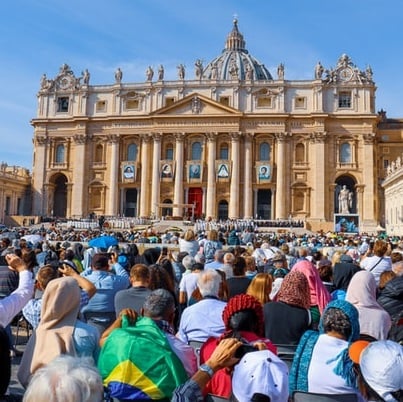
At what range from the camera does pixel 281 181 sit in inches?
2235

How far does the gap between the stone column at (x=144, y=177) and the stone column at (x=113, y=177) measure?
126 inches

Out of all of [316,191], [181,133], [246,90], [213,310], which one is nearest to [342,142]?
[316,191]

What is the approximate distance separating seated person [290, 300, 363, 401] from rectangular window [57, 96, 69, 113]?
63.5 meters

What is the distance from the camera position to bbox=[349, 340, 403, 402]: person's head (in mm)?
2697

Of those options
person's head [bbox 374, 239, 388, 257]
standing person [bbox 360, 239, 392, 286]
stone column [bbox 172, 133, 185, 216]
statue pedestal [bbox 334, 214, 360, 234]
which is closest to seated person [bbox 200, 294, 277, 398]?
standing person [bbox 360, 239, 392, 286]

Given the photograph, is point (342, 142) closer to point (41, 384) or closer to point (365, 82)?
point (365, 82)

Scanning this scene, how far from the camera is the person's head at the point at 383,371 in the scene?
8.85 feet

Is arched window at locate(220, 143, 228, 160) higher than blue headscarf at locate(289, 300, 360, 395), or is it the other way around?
arched window at locate(220, 143, 228, 160)

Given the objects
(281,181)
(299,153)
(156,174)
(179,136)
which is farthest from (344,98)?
(156,174)

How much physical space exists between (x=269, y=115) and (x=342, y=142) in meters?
9.34

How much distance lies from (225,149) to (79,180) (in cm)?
1867

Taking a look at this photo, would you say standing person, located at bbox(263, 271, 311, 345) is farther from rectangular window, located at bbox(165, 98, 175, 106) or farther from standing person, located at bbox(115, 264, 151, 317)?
rectangular window, located at bbox(165, 98, 175, 106)

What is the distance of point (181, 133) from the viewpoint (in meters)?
58.8

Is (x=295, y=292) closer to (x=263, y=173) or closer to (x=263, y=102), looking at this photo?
(x=263, y=173)
